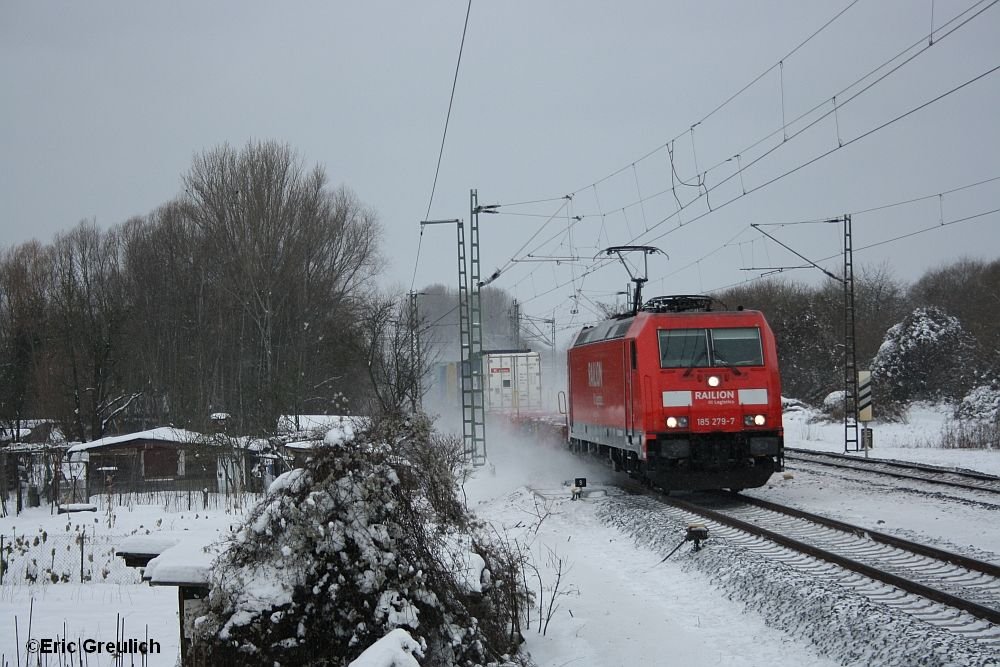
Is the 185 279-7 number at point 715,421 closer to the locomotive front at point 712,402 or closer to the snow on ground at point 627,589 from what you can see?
the locomotive front at point 712,402

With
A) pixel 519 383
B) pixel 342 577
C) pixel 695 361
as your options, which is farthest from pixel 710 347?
pixel 519 383

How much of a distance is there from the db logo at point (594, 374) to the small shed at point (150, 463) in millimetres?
10275

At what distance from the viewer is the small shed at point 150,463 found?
2344 centimetres

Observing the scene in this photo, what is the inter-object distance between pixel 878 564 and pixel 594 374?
30.1ft

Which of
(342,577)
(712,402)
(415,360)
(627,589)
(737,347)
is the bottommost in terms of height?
(627,589)

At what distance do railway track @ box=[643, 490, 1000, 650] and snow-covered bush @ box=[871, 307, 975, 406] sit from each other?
93.0ft

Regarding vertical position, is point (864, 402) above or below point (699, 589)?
above

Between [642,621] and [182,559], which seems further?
[642,621]

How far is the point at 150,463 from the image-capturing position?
1009 inches

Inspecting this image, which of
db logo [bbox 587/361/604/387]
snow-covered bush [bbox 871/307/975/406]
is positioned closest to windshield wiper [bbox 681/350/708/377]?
db logo [bbox 587/361/604/387]

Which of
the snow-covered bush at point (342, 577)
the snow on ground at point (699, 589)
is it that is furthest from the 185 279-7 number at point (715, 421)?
the snow-covered bush at point (342, 577)

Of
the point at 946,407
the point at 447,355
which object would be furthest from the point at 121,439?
the point at 447,355

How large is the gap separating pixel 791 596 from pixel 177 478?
1953cm

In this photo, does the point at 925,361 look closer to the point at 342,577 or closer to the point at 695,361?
the point at 695,361
